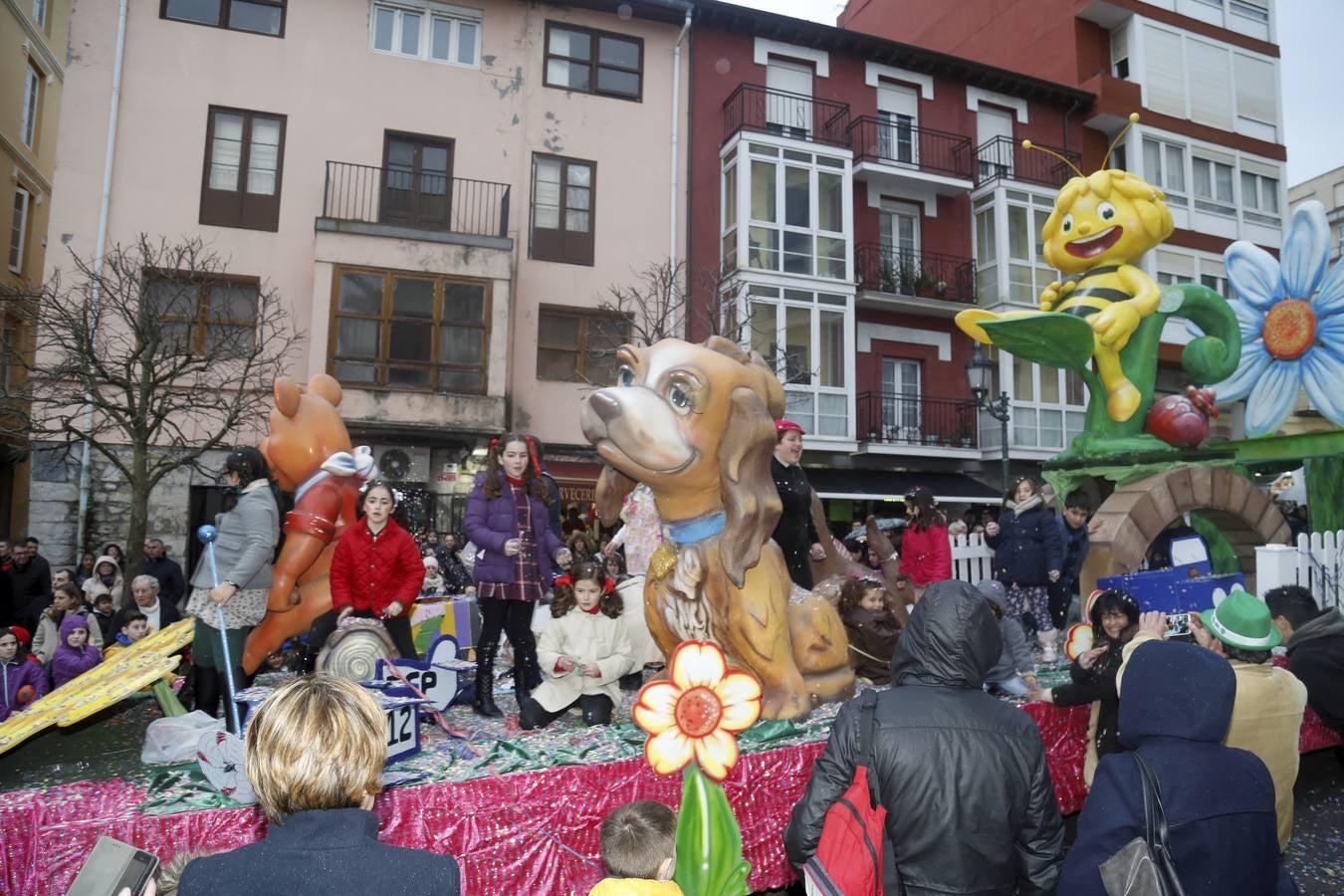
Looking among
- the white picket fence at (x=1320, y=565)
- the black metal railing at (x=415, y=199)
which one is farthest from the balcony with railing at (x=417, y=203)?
the white picket fence at (x=1320, y=565)

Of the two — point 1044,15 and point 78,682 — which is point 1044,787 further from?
point 1044,15

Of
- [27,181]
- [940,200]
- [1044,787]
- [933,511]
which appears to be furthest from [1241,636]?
[27,181]

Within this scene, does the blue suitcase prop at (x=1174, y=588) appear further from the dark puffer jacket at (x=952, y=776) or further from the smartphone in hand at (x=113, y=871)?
the smartphone in hand at (x=113, y=871)

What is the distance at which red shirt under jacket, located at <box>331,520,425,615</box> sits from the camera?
430 centimetres

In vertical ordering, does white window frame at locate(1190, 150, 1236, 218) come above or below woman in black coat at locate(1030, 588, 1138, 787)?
above

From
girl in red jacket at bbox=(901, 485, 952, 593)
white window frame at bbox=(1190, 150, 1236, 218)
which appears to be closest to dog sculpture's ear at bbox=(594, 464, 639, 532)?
girl in red jacket at bbox=(901, 485, 952, 593)

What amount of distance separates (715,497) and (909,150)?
15249mm

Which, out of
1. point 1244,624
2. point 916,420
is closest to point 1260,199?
point 916,420

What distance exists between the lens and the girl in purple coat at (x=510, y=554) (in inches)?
168

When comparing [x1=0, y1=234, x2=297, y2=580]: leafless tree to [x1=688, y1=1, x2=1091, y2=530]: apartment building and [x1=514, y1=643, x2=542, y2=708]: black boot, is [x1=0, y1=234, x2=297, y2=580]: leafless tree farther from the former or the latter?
[x1=688, y1=1, x2=1091, y2=530]: apartment building

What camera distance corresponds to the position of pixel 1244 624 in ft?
10.2

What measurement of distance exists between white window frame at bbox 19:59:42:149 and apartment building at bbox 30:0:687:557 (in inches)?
93.6

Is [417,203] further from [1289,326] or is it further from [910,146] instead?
[1289,326]

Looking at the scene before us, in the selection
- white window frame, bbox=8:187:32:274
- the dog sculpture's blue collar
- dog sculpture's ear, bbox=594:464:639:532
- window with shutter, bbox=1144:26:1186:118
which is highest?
window with shutter, bbox=1144:26:1186:118
